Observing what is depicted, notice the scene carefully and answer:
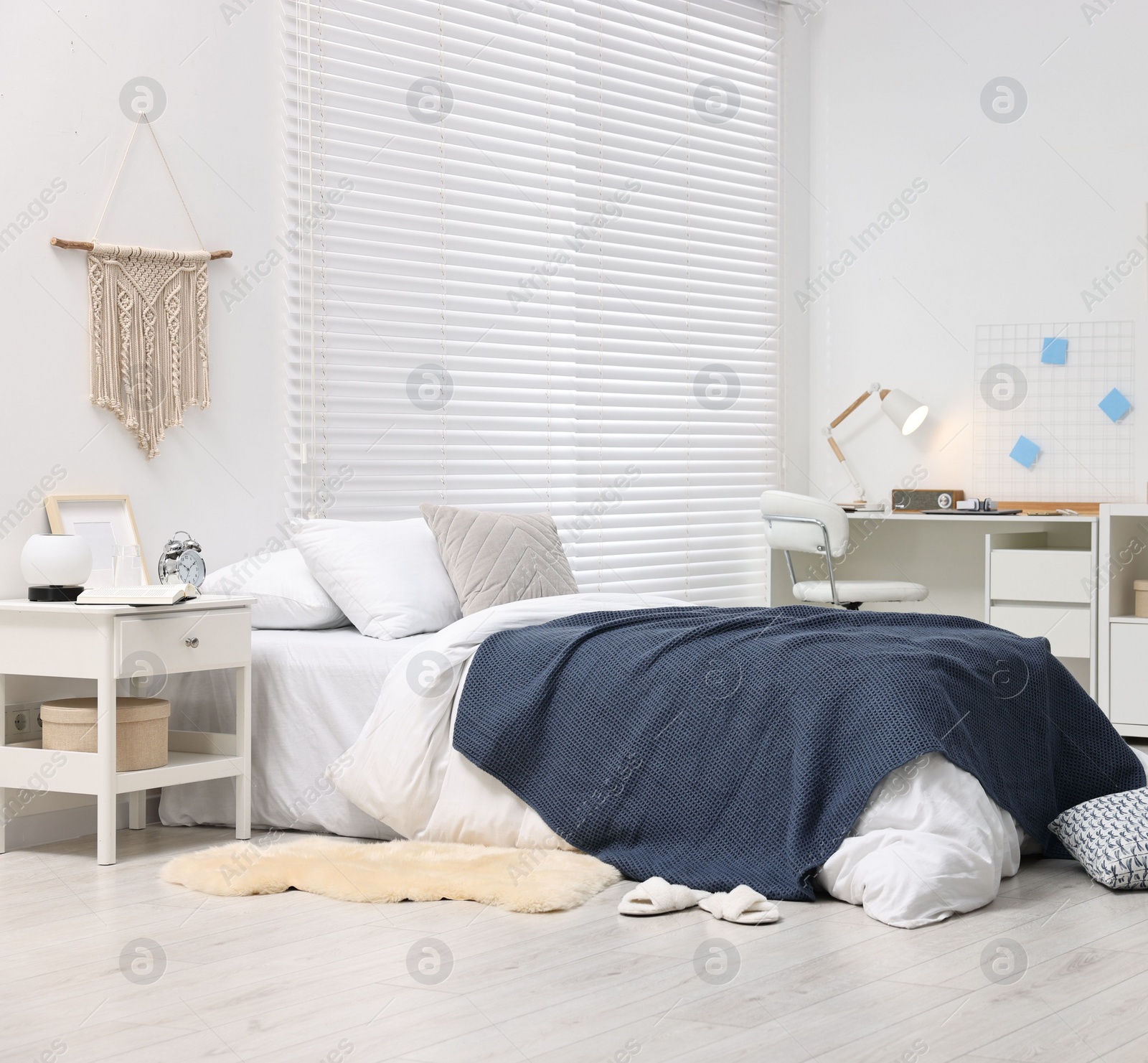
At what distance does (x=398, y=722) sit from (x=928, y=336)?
357 cm

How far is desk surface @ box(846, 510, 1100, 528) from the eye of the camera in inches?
205

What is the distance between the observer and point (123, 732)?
3.38 meters

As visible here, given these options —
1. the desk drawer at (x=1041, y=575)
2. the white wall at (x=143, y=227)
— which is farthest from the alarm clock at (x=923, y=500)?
the white wall at (x=143, y=227)

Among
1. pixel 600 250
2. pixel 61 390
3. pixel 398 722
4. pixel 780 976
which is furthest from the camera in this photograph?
pixel 600 250

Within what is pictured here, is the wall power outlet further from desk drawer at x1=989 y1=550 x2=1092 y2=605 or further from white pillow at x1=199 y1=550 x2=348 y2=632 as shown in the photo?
desk drawer at x1=989 y1=550 x2=1092 y2=605

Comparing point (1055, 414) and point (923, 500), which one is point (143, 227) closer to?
point (923, 500)

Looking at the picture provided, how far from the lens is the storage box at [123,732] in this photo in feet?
11.0

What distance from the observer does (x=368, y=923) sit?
280 centimetres

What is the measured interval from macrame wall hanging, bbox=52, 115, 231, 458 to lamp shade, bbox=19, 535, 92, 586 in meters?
0.49

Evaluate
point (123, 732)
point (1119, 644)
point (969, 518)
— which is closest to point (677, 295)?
point (969, 518)

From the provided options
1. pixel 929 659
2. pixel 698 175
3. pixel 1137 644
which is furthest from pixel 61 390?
pixel 1137 644

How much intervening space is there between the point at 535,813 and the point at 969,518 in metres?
2.79

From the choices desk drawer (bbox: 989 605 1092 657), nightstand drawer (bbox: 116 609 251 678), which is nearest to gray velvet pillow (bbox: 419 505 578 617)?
nightstand drawer (bbox: 116 609 251 678)

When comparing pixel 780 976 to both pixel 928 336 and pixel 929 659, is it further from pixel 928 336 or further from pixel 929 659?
pixel 928 336
